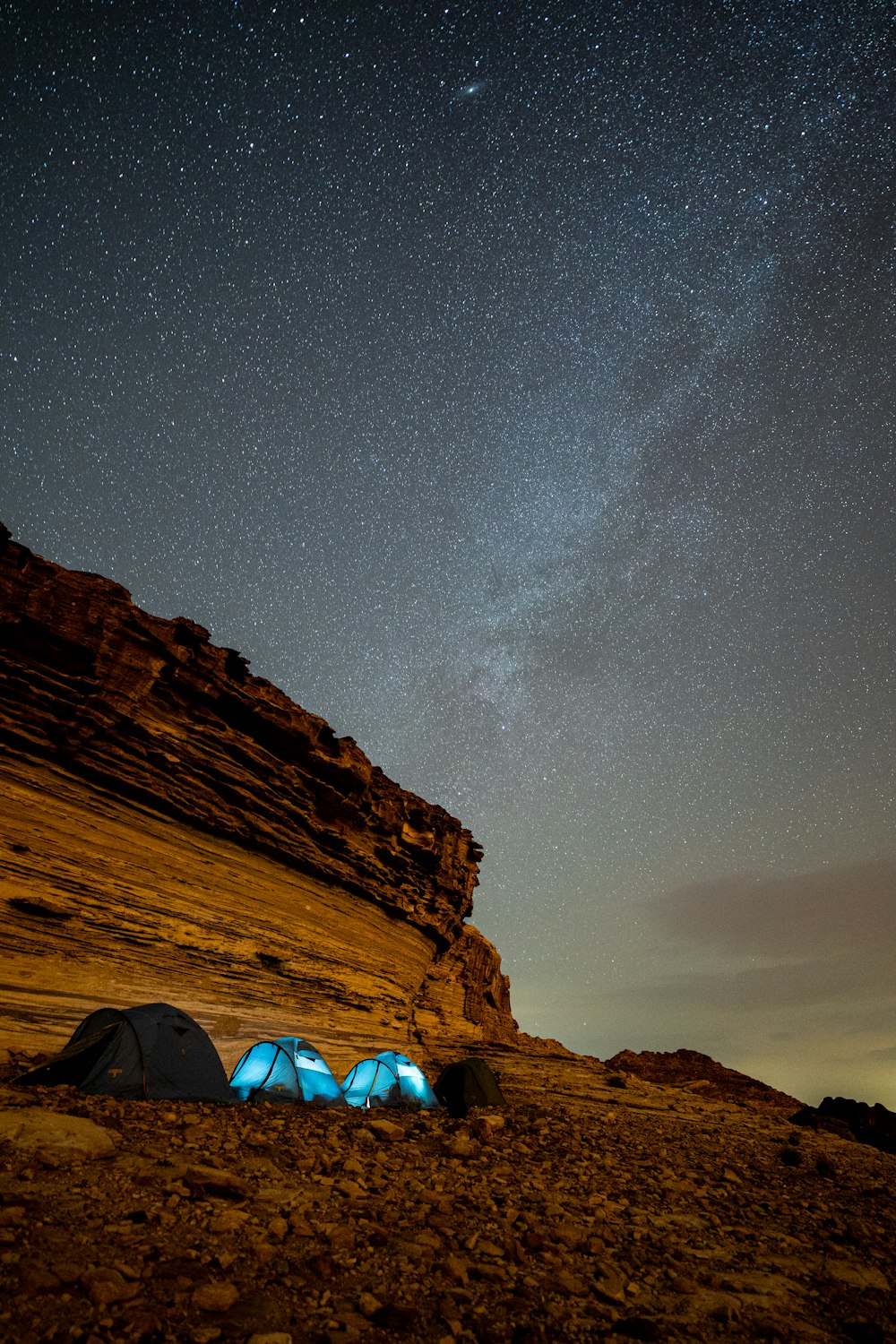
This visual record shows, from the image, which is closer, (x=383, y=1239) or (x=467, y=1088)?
(x=383, y=1239)

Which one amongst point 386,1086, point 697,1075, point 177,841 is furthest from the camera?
point 697,1075

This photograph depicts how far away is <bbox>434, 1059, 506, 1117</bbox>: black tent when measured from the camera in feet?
55.4

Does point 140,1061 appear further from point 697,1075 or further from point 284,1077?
point 697,1075

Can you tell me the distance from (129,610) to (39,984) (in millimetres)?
10242

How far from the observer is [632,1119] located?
1658cm

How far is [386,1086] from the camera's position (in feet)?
51.3

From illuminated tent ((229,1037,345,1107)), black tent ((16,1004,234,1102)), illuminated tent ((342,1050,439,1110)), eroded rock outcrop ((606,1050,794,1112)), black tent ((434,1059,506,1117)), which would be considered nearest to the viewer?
black tent ((16,1004,234,1102))

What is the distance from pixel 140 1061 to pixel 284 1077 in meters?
4.16

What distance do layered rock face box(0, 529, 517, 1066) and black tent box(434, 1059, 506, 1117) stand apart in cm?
523

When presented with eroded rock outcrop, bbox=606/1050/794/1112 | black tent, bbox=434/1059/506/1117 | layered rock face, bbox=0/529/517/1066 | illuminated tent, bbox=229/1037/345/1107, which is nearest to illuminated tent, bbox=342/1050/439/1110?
black tent, bbox=434/1059/506/1117

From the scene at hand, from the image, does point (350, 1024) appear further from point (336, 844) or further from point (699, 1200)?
point (699, 1200)

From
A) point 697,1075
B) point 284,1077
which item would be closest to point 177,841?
point 284,1077

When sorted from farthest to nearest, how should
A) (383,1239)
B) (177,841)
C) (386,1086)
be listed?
(177,841) → (386,1086) → (383,1239)

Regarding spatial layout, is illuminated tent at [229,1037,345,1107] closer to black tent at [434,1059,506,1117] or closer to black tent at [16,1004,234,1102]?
black tent at [16,1004,234,1102]
